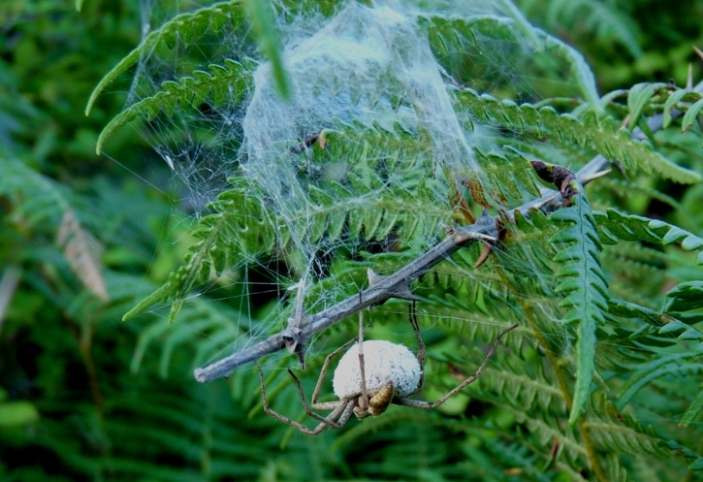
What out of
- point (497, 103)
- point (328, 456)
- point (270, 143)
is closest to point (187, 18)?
point (270, 143)

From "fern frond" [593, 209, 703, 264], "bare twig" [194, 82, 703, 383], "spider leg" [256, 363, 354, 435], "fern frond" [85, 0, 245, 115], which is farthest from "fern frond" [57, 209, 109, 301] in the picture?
"fern frond" [593, 209, 703, 264]

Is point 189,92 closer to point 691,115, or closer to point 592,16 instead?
point 691,115

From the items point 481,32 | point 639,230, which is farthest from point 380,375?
point 481,32

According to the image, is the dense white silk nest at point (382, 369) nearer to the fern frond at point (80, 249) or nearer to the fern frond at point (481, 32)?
the fern frond at point (481, 32)

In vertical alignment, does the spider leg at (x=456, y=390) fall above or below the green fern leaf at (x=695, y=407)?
below

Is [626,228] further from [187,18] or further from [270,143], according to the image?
[187,18]

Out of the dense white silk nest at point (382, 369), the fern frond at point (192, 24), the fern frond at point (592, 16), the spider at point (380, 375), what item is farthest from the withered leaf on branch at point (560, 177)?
the fern frond at point (592, 16)

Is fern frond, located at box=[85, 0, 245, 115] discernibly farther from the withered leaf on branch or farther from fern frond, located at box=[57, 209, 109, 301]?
fern frond, located at box=[57, 209, 109, 301]
